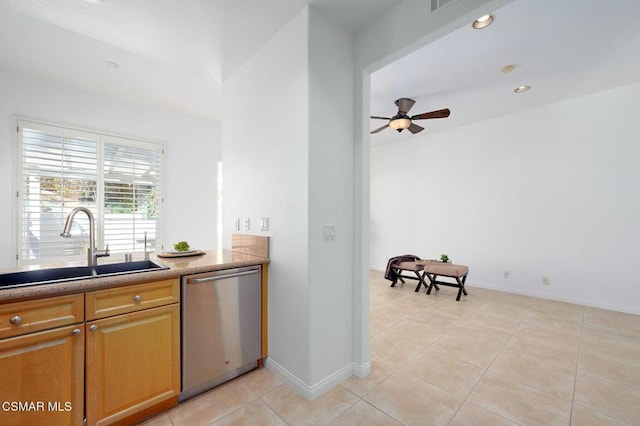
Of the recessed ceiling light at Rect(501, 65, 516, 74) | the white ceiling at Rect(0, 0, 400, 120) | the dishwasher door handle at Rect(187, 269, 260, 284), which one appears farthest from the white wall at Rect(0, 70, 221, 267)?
the recessed ceiling light at Rect(501, 65, 516, 74)

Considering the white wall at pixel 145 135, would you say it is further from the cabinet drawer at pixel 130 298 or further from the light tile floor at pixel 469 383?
the light tile floor at pixel 469 383

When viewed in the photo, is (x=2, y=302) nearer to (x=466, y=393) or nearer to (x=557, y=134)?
(x=466, y=393)

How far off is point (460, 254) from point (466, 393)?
354 cm

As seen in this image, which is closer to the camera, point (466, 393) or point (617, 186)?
point (466, 393)

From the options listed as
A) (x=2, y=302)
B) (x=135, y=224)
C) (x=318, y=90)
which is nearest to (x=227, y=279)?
(x=2, y=302)

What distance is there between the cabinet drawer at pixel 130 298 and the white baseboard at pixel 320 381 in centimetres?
98

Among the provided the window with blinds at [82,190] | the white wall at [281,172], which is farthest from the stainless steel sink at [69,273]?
the window with blinds at [82,190]

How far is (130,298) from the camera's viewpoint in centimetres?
157

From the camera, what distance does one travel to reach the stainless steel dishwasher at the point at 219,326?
70.8 inches

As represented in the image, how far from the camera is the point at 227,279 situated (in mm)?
1981

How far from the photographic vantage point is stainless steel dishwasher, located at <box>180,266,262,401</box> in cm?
180

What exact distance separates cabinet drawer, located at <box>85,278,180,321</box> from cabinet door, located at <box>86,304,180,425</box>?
4cm

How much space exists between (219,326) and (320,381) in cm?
84

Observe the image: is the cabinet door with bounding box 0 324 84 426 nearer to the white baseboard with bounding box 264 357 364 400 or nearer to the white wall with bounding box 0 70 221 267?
the white baseboard with bounding box 264 357 364 400
